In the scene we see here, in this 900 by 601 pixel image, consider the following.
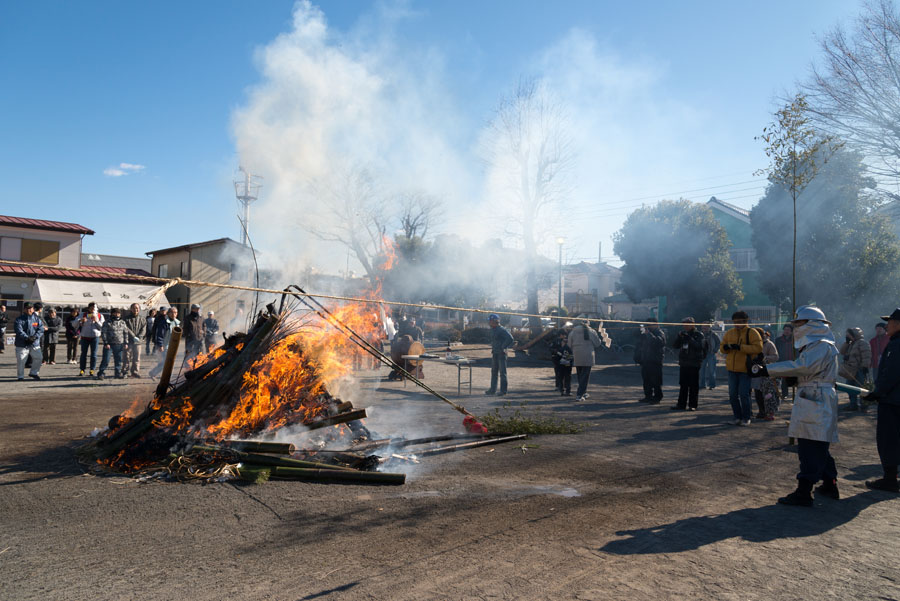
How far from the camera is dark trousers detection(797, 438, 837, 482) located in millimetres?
4875

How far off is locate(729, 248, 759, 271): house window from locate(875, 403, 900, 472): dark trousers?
31046mm

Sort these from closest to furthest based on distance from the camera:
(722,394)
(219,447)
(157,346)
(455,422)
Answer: (219,447) < (455,422) < (722,394) < (157,346)

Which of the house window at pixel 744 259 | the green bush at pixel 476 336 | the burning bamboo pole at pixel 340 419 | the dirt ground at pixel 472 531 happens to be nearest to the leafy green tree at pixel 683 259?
the house window at pixel 744 259

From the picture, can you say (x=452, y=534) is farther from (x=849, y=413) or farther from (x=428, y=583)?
(x=849, y=413)

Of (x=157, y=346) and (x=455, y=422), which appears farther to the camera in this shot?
(x=157, y=346)

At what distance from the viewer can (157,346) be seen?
14430 mm

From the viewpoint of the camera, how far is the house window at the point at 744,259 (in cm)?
3347

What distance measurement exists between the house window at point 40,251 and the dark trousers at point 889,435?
3907 centimetres

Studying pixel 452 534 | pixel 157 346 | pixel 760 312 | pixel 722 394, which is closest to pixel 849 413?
pixel 722 394

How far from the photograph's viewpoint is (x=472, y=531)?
406 cm

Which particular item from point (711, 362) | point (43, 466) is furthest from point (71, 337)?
point (711, 362)

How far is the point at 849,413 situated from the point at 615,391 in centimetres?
476

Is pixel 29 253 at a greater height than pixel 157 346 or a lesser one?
greater

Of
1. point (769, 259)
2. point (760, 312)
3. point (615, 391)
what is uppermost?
point (769, 259)
